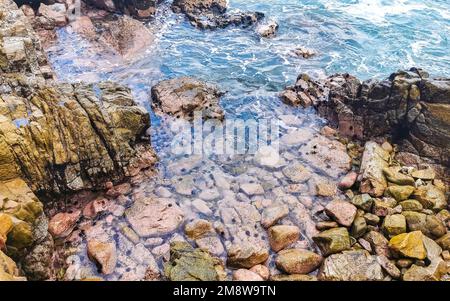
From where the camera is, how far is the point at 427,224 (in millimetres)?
15156

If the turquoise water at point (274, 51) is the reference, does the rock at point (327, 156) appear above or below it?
below

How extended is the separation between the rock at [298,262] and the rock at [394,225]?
132 inches

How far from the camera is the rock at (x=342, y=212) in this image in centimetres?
1556

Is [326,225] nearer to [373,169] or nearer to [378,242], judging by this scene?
[378,242]

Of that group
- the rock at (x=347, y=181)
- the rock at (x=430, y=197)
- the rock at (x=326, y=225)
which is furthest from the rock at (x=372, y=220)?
the rock at (x=430, y=197)

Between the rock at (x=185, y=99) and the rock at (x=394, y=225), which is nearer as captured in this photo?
the rock at (x=394, y=225)

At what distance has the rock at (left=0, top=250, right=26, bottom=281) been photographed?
954cm

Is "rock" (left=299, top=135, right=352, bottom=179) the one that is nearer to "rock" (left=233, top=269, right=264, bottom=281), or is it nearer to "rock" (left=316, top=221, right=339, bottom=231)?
"rock" (left=316, top=221, right=339, bottom=231)

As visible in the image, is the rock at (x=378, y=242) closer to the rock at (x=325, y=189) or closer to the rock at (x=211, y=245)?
the rock at (x=325, y=189)

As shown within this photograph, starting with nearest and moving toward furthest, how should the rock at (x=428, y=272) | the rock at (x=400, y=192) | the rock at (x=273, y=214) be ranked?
the rock at (x=428, y=272) → the rock at (x=273, y=214) → the rock at (x=400, y=192)

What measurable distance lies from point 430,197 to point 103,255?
48.1 ft

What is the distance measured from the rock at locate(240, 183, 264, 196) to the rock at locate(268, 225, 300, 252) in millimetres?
2580

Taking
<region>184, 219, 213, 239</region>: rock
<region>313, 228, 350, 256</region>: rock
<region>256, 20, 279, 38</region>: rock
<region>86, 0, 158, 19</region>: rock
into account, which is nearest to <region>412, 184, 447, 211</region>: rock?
<region>313, 228, 350, 256</region>: rock

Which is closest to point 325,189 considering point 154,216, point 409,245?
point 409,245
